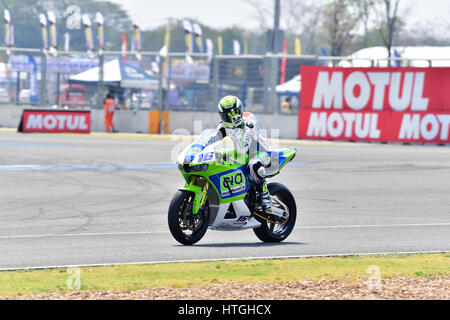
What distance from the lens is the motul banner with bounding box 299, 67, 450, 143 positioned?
30.7m

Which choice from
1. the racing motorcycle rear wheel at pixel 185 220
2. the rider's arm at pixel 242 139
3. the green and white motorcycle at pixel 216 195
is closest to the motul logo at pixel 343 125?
the green and white motorcycle at pixel 216 195

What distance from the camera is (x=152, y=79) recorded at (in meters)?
35.9

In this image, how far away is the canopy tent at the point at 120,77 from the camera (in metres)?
36.0

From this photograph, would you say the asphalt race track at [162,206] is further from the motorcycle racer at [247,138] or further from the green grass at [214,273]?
the motorcycle racer at [247,138]

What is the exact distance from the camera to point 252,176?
411 inches

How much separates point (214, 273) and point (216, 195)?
5.52 ft

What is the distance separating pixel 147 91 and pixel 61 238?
82.4ft

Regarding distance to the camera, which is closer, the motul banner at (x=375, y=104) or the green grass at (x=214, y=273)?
the green grass at (x=214, y=273)

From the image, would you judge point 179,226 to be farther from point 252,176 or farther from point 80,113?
point 80,113

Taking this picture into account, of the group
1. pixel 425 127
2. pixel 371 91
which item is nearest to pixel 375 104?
pixel 371 91

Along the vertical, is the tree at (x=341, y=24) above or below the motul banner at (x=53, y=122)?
above

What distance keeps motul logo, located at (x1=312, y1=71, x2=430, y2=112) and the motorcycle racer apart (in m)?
21.2

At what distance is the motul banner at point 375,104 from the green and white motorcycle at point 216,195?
2079 centimetres

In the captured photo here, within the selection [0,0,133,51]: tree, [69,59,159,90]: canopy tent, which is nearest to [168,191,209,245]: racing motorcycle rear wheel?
A: [69,59,159,90]: canopy tent
